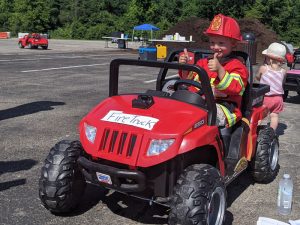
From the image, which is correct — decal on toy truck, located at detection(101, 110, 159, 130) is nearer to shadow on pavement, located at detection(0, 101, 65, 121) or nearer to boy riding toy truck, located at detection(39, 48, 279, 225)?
boy riding toy truck, located at detection(39, 48, 279, 225)

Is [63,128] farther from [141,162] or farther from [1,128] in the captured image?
[141,162]

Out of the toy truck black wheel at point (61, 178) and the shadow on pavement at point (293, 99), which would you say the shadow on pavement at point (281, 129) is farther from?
the toy truck black wheel at point (61, 178)

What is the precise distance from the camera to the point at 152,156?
3.01m

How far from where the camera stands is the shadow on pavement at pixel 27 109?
7752mm

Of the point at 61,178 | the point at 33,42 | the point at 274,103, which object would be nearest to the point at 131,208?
the point at 61,178

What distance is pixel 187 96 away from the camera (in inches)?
138

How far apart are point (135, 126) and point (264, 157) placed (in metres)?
1.88

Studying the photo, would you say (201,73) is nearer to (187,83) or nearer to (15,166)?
(187,83)

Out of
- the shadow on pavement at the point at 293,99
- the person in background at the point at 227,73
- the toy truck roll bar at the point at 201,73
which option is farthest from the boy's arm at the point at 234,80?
the shadow on pavement at the point at 293,99

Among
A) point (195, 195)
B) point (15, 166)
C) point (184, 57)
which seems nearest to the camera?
point (195, 195)

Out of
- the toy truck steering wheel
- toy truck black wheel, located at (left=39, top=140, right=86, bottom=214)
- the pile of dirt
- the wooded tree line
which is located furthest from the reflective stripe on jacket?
the wooded tree line

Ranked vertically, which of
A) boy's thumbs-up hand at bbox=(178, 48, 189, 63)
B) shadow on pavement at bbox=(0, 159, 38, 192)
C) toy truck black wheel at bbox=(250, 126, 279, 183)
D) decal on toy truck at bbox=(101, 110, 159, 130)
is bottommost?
shadow on pavement at bbox=(0, 159, 38, 192)

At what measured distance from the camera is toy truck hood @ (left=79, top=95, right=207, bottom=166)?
120 inches

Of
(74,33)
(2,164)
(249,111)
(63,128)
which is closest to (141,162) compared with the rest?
(249,111)
